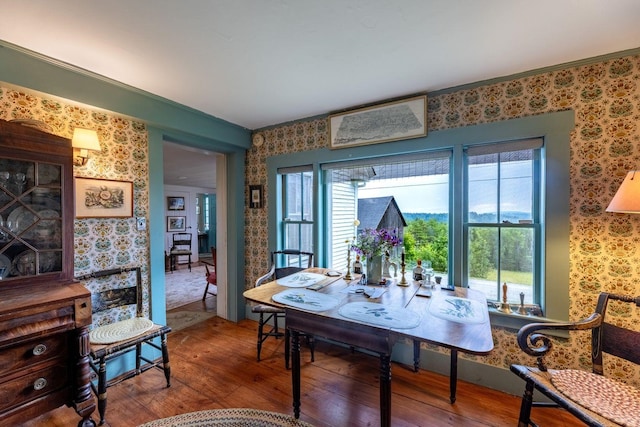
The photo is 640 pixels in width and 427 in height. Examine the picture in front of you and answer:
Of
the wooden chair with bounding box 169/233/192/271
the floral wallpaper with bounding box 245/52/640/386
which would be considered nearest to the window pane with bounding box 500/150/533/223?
the floral wallpaper with bounding box 245/52/640/386

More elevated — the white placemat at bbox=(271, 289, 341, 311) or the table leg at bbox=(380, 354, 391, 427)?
the white placemat at bbox=(271, 289, 341, 311)

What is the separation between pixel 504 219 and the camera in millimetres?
2131

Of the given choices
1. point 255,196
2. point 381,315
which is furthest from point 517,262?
point 255,196

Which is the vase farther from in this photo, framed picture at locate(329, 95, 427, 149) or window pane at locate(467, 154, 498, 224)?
framed picture at locate(329, 95, 427, 149)

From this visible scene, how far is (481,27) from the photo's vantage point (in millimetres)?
1477

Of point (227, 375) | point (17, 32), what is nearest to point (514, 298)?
point (227, 375)

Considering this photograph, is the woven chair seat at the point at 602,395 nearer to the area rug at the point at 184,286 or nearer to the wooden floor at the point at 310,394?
the wooden floor at the point at 310,394

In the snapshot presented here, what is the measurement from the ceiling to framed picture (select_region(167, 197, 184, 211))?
615 cm

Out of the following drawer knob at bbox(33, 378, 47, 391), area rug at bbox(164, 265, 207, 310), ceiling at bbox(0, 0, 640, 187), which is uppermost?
ceiling at bbox(0, 0, 640, 187)

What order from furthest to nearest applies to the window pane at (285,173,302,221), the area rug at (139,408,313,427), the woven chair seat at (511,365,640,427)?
1. the window pane at (285,173,302,221)
2. the area rug at (139,408,313,427)
3. the woven chair seat at (511,365,640,427)

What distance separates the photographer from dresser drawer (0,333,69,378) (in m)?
1.34

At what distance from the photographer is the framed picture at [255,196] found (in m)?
3.32

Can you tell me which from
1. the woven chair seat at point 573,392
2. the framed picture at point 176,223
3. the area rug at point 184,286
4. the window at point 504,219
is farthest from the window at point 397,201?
the framed picture at point 176,223

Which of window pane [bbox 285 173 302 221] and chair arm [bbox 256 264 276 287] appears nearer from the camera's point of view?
chair arm [bbox 256 264 276 287]
